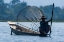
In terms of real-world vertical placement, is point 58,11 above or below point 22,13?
below

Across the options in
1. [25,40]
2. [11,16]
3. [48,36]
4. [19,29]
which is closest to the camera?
[25,40]

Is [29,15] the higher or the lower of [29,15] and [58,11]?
the higher

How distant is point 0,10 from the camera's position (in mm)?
133875

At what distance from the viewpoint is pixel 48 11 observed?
149375 millimetres

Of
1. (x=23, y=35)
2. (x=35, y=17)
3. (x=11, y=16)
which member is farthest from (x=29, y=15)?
(x=11, y=16)

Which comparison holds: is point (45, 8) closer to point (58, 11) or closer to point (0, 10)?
point (58, 11)

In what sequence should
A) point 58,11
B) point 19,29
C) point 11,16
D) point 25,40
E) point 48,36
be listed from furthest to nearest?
point 58,11 < point 11,16 < point 19,29 < point 48,36 < point 25,40

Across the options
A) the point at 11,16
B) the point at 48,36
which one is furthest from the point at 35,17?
the point at 11,16

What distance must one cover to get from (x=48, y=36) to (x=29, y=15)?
585cm

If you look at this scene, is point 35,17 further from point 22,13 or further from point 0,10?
point 0,10

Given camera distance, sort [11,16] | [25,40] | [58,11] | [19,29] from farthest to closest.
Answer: [58,11] < [11,16] < [19,29] < [25,40]

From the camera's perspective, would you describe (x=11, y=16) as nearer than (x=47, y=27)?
No

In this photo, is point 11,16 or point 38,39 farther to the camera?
point 11,16

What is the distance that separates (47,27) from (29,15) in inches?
285
